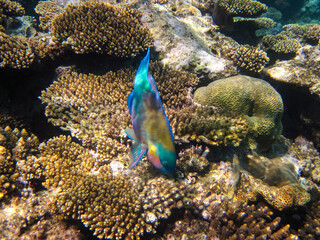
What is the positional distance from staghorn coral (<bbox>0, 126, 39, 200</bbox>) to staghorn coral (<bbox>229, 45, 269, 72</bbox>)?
6073 mm

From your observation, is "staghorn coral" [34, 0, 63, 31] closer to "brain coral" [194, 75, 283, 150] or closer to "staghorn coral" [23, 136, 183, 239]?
"staghorn coral" [23, 136, 183, 239]

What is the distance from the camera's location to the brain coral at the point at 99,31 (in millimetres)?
4773

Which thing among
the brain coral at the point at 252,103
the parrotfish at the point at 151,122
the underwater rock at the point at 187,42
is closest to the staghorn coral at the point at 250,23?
the underwater rock at the point at 187,42

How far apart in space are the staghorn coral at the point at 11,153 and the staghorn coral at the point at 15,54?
6.18ft

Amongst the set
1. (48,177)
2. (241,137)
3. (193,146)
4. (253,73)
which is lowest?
(48,177)

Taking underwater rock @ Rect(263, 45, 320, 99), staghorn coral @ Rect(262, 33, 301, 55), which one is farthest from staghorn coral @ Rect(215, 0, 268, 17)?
underwater rock @ Rect(263, 45, 320, 99)

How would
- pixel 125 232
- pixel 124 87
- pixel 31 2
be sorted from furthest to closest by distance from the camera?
pixel 31 2 → pixel 124 87 → pixel 125 232

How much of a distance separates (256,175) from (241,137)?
94 cm

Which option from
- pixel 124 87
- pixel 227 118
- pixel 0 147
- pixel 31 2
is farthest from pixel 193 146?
pixel 31 2

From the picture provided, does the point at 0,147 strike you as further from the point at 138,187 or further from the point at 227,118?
the point at 227,118

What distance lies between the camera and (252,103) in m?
4.54

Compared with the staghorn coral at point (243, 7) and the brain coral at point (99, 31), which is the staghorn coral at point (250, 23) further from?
the brain coral at point (99, 31)

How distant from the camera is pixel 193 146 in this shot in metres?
3.67

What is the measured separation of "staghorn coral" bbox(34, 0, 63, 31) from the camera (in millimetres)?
7086
